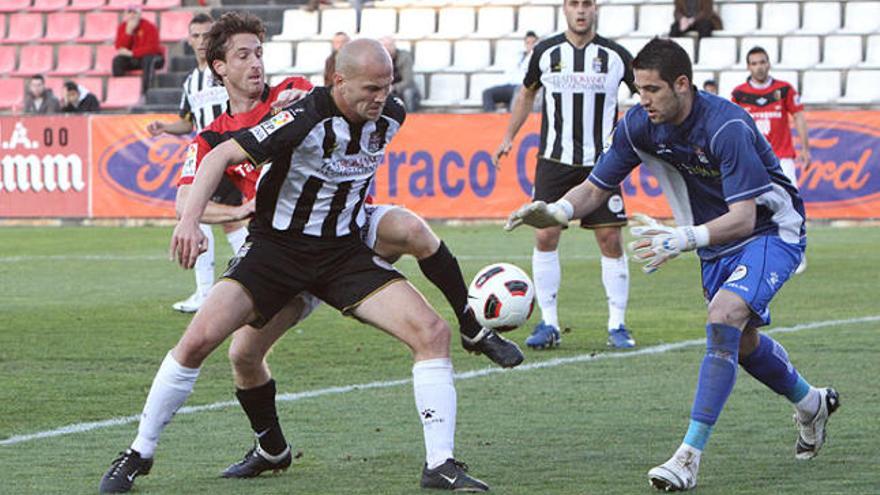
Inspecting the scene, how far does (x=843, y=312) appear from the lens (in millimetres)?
12898

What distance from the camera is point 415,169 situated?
22.9 metres

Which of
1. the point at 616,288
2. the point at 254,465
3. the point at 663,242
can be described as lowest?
the point at 254,465

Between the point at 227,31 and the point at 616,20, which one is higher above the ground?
→ the point at 616,20

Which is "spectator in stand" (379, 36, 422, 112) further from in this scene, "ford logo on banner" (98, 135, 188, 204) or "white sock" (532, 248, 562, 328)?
"white sock" (532, 248, 562, 328)

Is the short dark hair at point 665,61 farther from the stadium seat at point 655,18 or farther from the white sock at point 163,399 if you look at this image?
the stadium seat at point 655,18

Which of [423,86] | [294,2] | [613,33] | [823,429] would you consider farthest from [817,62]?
[823,429]

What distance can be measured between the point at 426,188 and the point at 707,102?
53.5 feet

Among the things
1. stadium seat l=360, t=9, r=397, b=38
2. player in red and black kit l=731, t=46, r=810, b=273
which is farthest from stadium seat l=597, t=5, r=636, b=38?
player in red and black kit l=731, t=46, r=810, b=273

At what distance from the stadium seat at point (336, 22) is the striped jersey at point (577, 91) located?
16.2m

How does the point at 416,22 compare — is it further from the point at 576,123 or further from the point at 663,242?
the point at 663,242

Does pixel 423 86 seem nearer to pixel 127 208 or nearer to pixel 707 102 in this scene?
pixel 127 208

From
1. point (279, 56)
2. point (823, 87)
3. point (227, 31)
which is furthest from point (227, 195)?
point (279, 56)

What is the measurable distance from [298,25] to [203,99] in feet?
50.1

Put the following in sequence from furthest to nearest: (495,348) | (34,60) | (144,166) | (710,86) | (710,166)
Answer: (34,60), (144,166), (710,86), (495,348), (710,166)
